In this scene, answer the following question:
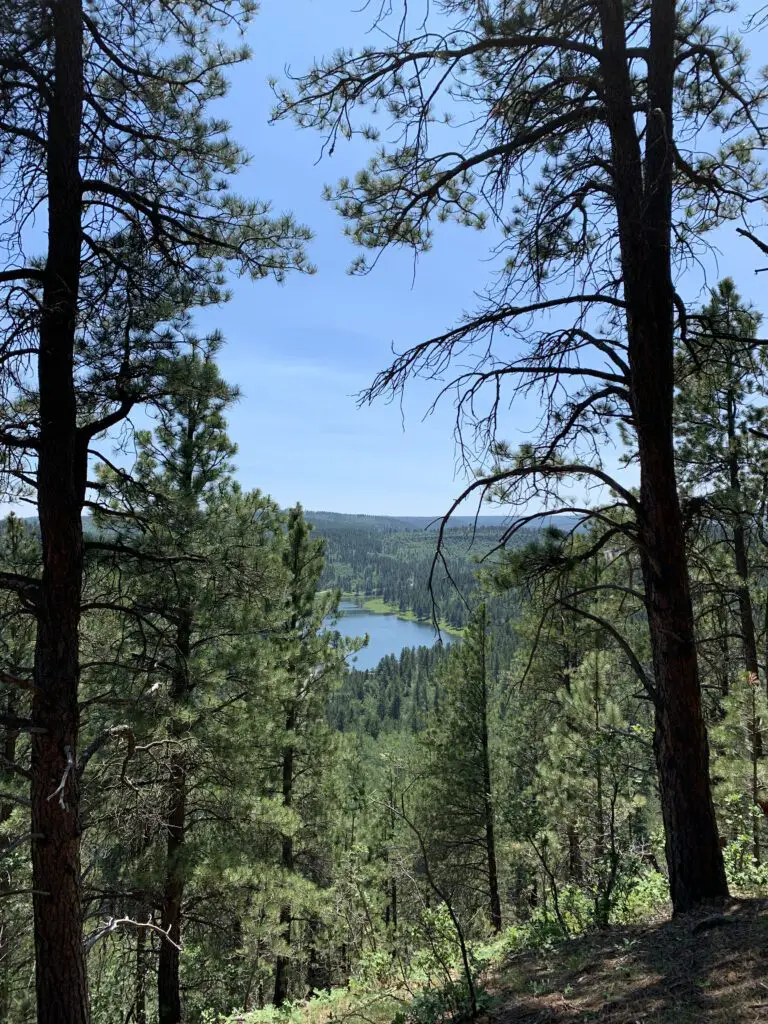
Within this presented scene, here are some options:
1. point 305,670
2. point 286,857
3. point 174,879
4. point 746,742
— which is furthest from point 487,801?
point 746,742

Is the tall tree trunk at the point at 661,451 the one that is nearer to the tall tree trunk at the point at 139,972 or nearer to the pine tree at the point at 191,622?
the pine tree at the point at 191,622

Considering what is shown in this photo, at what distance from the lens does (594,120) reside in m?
3.91

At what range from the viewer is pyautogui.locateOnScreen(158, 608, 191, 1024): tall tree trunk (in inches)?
283

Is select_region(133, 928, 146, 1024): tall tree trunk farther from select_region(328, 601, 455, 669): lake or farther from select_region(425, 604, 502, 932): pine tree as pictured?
select_region(328, 601, 455, 669): lake

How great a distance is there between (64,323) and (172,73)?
2.12 m

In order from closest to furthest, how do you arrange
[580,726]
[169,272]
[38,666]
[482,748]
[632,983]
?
[632,983]
[38,666]
[169,272]
[580,726]
[482,748]

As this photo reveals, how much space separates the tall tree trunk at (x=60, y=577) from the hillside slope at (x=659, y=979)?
2.52m

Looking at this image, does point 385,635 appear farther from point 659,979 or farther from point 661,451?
point 659,979

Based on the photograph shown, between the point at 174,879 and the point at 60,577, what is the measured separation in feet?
17.1

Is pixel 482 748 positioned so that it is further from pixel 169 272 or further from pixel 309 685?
pixel 169 272

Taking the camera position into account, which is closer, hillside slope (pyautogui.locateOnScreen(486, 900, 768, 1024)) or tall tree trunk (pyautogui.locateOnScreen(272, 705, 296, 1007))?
hillside slope (pyautogui.locateOnScreen(486, 900, 768, 1024))

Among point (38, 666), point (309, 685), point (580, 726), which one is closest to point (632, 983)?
point (38, 666)

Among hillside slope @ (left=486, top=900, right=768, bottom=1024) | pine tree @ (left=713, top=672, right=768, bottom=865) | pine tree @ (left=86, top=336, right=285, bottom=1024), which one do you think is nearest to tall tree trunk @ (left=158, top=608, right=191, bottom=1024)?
pine tree @ (left=86, top=336, right=285, bottom=1024)

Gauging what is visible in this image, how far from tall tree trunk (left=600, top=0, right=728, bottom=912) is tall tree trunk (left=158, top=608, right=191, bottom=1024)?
205 inches
